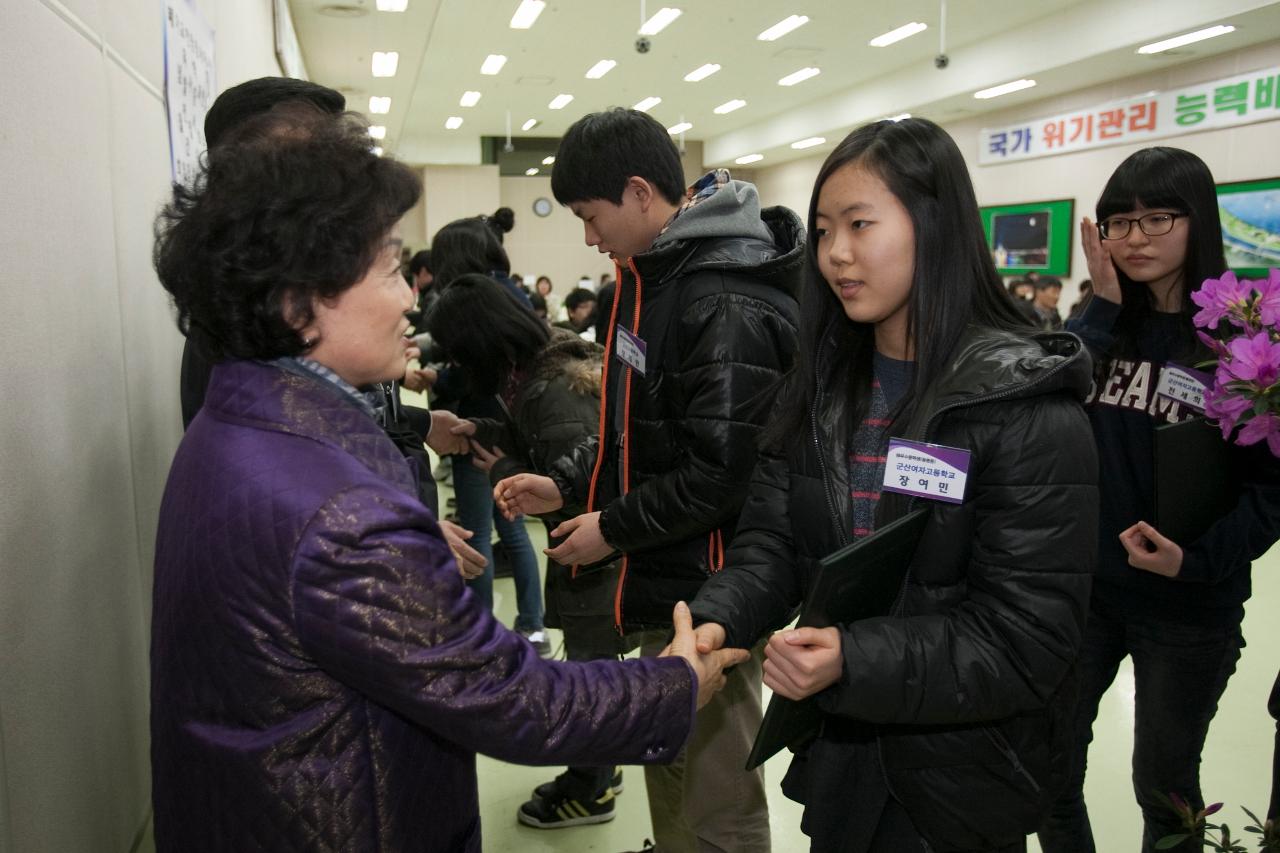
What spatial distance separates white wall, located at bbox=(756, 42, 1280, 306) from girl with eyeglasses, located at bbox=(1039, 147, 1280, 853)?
5.71 meters

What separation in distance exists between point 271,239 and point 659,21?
9907mm

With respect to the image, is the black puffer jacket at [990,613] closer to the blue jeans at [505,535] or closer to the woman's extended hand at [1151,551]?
the woman's extended hand at [1151,551]

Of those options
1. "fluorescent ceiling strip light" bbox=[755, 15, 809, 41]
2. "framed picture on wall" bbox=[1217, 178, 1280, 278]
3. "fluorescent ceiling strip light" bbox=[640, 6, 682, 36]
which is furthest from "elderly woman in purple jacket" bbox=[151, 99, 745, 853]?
"fluorescent ceiling strip light" bbox=[755, 15, 809, 41]

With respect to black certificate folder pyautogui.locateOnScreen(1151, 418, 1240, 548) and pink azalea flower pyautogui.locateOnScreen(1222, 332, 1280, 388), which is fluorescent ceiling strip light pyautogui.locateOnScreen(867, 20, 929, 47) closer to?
black certificate folder pyautogui.locateOnScreen(1151, 418, 1240, 548)

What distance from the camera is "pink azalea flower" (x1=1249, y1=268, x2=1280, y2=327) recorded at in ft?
4.08

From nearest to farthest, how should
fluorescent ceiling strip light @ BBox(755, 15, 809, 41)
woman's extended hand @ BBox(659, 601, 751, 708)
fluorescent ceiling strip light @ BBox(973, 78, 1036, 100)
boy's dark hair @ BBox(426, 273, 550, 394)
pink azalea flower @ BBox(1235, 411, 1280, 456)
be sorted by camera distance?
woman's extended hand @ BBox(659, 601, 751, 708) < pink azalea flower @ BBox(1235, 411, 1280, 456) < boy's dark hair @ BBox(426, 273, 550, 394) < fluorescent ceiling strip light @ BBox(755, 15, 809, 41) < fluorescent ceiling strip light @ BBox(973, 78, 1036, 100)

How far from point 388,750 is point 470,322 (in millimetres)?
1925

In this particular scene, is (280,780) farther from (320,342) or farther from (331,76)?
(331,76)

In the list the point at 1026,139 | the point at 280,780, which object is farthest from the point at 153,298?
the point at 1026,139

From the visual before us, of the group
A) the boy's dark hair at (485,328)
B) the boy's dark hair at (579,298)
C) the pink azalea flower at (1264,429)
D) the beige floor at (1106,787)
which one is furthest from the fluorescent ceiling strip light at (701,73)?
the pink azalea flower at (1264,429)

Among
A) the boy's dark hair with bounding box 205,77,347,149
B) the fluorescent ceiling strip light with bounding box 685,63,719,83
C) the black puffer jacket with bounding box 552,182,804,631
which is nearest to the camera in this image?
the boy's dark hair with bounding box 205,77,347,149

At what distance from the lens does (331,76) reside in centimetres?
1119

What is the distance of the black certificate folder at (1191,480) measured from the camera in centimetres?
156

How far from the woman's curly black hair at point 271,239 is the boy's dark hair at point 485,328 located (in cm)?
175
